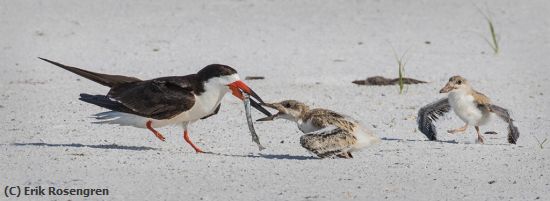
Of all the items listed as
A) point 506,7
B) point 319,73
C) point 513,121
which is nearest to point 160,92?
point 513,121

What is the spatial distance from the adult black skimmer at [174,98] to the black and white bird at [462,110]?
1.46 metres

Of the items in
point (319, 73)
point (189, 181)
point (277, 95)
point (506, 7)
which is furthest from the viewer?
point (506, 7)

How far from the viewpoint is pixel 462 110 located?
8180 millimetres

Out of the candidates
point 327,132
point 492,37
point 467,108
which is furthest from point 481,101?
point 492,37

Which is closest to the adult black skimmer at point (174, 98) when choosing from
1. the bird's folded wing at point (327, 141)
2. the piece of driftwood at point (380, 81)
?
the bird's folded wing at point (327, 141)

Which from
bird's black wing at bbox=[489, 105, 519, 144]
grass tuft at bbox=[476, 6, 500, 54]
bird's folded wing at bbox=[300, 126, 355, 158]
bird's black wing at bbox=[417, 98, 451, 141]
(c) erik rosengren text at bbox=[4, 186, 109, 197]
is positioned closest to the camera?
(c) erik rosengren text at bbox=[4, 186, 109, 197]

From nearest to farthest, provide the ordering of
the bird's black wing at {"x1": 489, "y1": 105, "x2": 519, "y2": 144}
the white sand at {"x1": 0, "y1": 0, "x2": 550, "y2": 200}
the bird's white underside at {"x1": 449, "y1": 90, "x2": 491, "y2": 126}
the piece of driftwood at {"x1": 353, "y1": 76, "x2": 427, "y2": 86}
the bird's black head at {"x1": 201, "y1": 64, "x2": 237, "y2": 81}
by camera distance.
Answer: the white sand at {"x1": 0, "y1": 0, "x2": 550, "y2": 200} < the bird's black head at {"x1": 201, "y1": 64, "x2": 237, "y2": 81} < the bird's black wing at {"x1": 489, "y1": 105, "x2": 519, "y2": 144} < the bird's white underside at {"x1": 449, "y1": 90, "x2": 491, "y2": 126} < the piece of driftwood at {"x1": 353, "y1": 76, "x2": 427, "y2": 86}

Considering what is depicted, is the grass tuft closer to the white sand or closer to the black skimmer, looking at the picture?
the white sand

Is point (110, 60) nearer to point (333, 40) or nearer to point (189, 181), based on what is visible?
point (333, 40)

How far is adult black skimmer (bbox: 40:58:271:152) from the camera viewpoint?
727cm

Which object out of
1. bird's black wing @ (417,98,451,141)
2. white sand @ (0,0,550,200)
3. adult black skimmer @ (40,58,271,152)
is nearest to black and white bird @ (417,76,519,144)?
bird's black wing @ (417,98,451,141)

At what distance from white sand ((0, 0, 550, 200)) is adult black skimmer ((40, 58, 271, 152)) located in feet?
0.85

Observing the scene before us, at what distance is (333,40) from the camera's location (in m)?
12.7

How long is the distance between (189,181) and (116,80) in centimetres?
174
